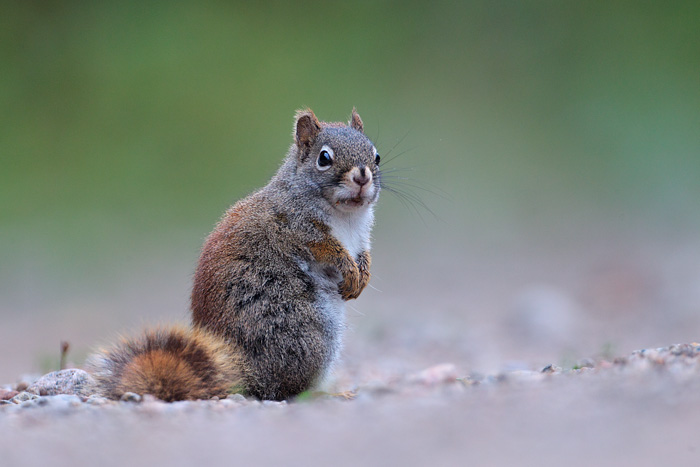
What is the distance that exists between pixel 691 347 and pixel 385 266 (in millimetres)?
10167

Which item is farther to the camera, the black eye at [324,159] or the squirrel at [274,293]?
the black eye at [324,159]

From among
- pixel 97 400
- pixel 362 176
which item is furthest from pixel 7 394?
pixel 362 176

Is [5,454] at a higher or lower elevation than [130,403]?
lower

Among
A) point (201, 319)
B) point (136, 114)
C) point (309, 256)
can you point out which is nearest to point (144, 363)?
point (201, 319)

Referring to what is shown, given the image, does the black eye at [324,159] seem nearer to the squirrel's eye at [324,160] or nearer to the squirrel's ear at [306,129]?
the squirrel's eye at [324,160]

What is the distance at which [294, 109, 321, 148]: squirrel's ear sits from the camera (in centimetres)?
579

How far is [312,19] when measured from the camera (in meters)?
18.7

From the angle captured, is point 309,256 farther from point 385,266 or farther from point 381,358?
point 385,266

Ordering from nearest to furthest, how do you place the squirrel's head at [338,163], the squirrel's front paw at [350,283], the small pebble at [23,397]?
the small pebble at [23,397]
the squirrel's front paw at [350,283]
the squirrel's head at [338,163]

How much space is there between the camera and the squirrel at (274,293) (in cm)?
461

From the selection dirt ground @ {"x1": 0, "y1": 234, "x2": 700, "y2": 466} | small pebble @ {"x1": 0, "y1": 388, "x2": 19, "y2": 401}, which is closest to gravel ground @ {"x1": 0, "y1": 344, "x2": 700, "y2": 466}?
dirt ground @ {"x1": 0, "y1": 234, "x2": 700, "y2": 466}

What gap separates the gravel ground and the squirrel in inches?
13.1

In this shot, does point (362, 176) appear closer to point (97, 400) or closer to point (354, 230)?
point (354, 230)

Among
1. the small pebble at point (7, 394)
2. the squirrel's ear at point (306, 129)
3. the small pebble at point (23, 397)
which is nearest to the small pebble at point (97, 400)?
the small pebble at point (23, 397)
